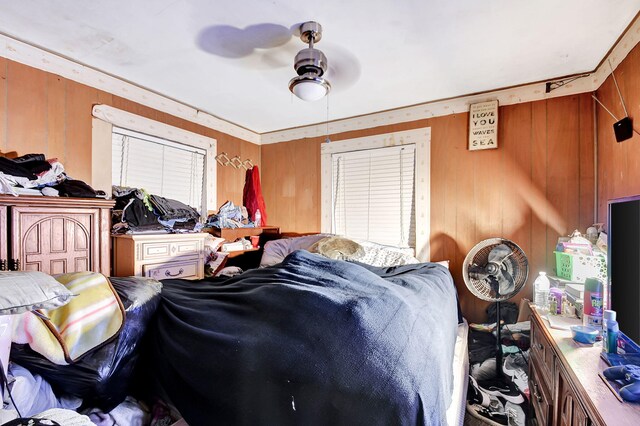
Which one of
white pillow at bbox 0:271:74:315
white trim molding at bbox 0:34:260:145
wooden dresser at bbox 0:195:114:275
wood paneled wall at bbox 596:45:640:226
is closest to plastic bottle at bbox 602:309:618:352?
wood paneled wall at bbox 596:45:640:226

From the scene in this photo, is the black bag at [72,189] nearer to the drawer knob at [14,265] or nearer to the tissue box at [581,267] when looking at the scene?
the drawer knob at [14,265]

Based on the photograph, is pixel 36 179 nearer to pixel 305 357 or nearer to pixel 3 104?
pixel 3 104

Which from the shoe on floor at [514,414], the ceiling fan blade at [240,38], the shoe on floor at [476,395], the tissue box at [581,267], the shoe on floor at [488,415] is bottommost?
the shoe on floor at [514,414]

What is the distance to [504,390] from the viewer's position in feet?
6.06

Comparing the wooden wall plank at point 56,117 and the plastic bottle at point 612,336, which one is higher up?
the wooden wall plank at point 56,117

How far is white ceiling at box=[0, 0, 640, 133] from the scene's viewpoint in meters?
1.66

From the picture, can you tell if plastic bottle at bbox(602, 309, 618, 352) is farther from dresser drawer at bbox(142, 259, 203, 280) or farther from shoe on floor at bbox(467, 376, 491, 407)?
dresser drawer at bbox(142, 259, 203, 280)

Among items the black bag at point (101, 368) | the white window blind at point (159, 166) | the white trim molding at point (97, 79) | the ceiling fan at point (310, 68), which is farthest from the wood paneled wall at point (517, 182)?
the black bag at point (101, 368)

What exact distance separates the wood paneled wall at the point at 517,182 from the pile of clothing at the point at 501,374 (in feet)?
1.09

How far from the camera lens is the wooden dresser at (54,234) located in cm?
162

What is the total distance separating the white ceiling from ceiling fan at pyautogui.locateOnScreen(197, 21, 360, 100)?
0.03 feet

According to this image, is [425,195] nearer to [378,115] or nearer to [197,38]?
[378,115]

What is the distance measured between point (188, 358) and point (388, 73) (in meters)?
2.46

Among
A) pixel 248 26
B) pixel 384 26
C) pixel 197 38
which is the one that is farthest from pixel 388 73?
pixel 197 38
